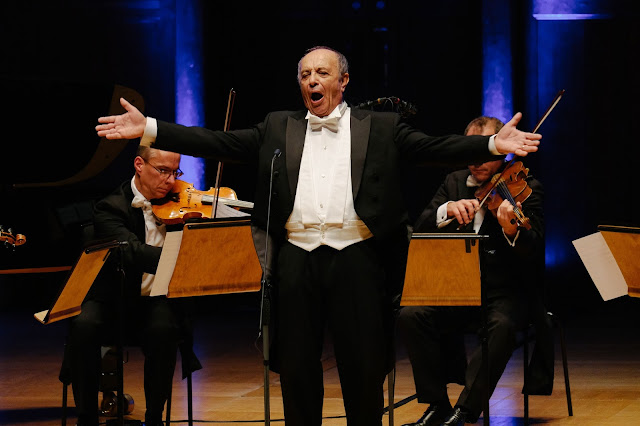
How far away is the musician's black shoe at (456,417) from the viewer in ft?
10.7

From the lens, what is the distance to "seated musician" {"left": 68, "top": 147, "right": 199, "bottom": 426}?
3.22 meters

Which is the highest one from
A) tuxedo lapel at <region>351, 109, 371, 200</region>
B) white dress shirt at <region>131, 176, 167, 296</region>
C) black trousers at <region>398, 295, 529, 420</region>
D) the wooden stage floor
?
tuxedo lapel at <region>351, 109, 371, 200</region>

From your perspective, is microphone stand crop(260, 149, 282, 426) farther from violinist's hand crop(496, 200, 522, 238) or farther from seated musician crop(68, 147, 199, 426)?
violinist's hand crop(496, 200, 522, 238)

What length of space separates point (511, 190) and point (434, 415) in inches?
35.7

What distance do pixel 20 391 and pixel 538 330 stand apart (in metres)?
2.43

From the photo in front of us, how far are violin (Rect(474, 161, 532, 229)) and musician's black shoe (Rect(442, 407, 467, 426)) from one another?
73cm

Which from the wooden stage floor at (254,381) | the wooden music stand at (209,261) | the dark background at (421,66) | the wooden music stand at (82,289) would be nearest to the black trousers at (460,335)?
the wooden stage floor at (254,381)

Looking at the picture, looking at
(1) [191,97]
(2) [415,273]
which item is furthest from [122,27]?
(2) [415,273]

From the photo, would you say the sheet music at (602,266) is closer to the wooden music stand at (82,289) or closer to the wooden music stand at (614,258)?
the wooden music stand at (614,258)

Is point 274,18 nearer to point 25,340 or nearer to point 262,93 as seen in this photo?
point 262,93

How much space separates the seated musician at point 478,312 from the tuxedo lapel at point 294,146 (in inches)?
32.6

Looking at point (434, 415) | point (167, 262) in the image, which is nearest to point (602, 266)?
point (434, 415)

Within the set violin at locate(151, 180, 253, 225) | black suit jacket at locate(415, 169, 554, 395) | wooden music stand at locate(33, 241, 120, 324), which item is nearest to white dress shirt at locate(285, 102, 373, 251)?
wooden music stand at locate(33, 241, 120, 324)

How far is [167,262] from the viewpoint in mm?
2930
